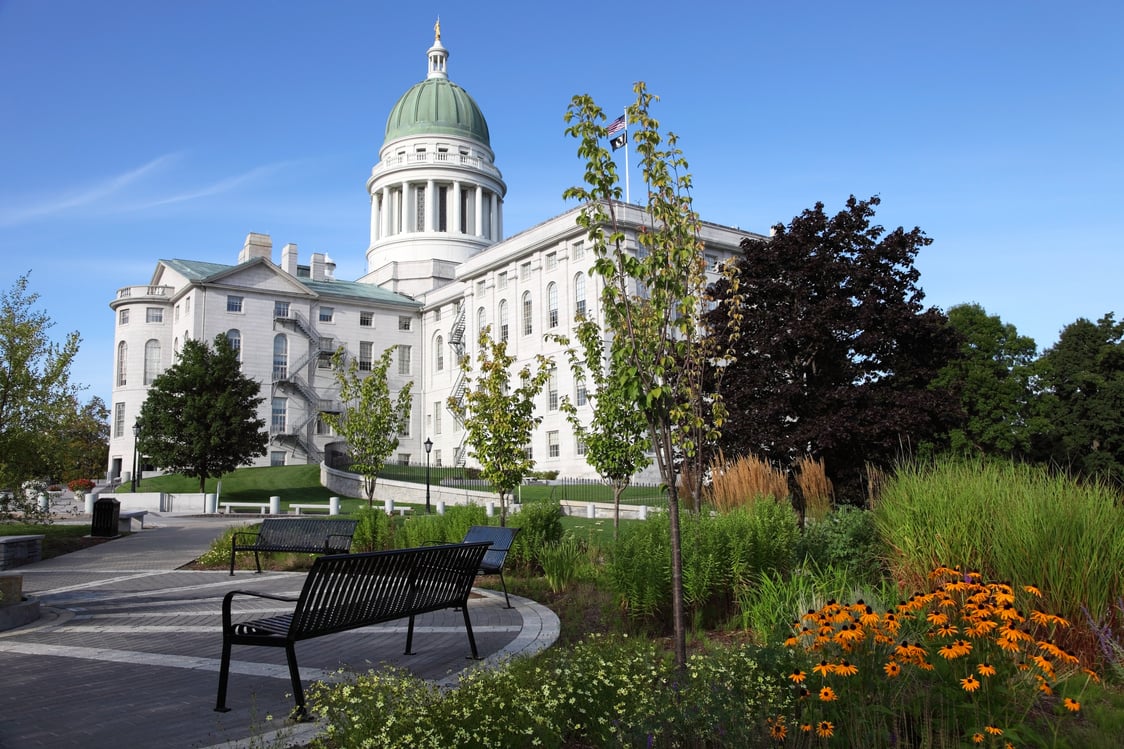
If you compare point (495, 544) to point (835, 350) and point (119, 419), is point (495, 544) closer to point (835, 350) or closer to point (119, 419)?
point (835, 350)

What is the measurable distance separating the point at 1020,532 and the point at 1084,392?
46.8 m

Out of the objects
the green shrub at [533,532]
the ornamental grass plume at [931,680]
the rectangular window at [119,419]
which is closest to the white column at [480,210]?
the rectangular window at [119,419]

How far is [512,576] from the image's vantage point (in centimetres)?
1202

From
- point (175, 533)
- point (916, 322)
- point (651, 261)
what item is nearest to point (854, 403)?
point (916, 322)

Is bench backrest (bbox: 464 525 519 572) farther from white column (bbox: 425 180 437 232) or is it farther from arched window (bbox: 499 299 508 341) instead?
white column (bbox: 425 180 437 232)

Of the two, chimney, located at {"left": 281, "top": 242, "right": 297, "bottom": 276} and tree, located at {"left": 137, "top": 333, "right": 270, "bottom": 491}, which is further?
chimney, located at {"left": 281, "top": 242, "right": 297, "bottom": 276}

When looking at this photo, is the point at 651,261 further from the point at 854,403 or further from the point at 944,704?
the point at 854,403

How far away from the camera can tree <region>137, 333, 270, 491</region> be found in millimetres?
41594

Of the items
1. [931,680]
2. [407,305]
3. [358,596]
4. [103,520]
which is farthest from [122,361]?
[931,680]

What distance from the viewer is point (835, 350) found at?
21.2 metres

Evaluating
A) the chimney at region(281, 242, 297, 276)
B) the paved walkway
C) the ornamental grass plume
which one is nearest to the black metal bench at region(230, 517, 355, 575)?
the paved walkway

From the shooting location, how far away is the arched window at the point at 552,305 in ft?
169

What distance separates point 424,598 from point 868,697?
3.78 m

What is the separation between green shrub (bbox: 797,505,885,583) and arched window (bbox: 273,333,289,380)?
5649 centimetres
